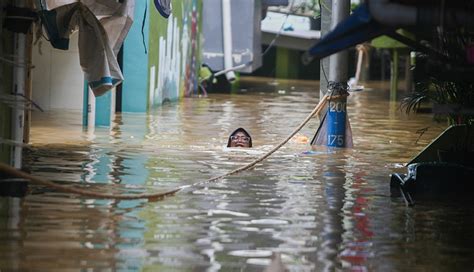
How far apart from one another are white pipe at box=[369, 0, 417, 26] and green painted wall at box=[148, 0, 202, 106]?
1881cm

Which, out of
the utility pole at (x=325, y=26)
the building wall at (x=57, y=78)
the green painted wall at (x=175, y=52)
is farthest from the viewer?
the green painted wall at (x=175, y=52)

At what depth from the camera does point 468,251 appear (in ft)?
31.0

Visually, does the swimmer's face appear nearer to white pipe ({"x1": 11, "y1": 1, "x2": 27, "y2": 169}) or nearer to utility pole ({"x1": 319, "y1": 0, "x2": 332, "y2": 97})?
utility pole ({"x1": 319, "y1": 0, "x2": 332, "y2": 97})

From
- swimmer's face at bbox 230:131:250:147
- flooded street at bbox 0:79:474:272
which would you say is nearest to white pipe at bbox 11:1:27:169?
flooded street at bbox 0:79:474:272

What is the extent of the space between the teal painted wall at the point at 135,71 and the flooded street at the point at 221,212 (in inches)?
228

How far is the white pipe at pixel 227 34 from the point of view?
1597 inches

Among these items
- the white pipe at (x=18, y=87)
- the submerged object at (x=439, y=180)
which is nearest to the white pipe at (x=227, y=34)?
the submerged object at (x=439, y=180)

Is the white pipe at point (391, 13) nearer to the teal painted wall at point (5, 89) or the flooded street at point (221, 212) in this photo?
the flooded street at point (221, 212)

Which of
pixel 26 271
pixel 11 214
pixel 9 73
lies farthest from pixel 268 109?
pixel 26 271

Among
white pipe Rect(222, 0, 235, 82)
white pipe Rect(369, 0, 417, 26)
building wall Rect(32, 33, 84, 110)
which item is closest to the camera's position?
white pipe Rect(369, 0, 417, 26)

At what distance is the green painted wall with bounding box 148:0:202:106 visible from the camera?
1110 inches

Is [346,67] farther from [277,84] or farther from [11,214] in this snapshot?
[277,84]

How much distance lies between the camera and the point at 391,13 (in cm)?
823

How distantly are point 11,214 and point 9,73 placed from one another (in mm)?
2447
